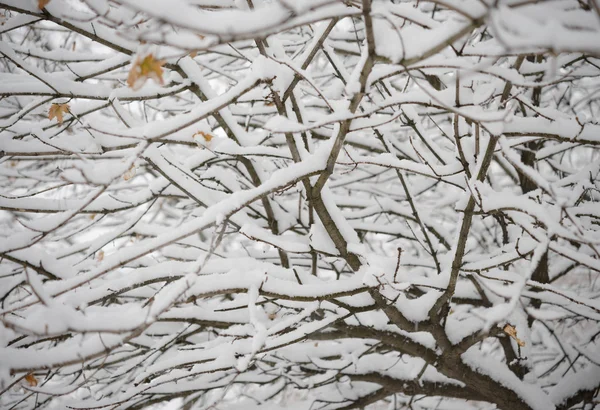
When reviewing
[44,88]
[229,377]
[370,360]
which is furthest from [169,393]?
[44,88]

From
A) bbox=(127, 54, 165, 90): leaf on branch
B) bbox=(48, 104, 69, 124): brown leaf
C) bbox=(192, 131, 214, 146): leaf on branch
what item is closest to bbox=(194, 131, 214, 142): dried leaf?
bbox=(192, 131, 214, 146): leaf on branch

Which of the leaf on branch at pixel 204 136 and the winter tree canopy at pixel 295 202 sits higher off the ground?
the leaf on branch at pixel 204 136

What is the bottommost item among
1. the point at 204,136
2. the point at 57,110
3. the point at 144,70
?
the point at 144,70

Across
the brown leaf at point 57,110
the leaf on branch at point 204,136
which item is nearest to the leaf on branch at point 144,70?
the leaf on branch at point 204,136

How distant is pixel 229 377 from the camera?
248 centimetres

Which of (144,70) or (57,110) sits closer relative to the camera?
(144,70)

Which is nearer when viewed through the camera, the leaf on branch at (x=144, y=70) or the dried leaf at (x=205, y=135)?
the leaf on branch at (x=144, y=70)

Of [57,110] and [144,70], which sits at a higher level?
[57,110]

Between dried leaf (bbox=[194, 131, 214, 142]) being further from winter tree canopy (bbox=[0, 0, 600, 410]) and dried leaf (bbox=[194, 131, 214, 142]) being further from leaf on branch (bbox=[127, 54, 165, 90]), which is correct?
leaf on branch (bbox=[127, 54, 165, 90])

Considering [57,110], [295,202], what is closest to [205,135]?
[57,110]

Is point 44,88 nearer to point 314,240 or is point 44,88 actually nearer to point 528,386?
point 314,240

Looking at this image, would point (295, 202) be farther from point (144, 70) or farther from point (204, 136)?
point (144, 70)

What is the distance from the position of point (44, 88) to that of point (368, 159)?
1441 millimetres

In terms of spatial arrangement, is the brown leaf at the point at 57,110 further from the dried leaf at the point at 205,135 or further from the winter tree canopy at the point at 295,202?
the dried leaf at the point at 205,135
